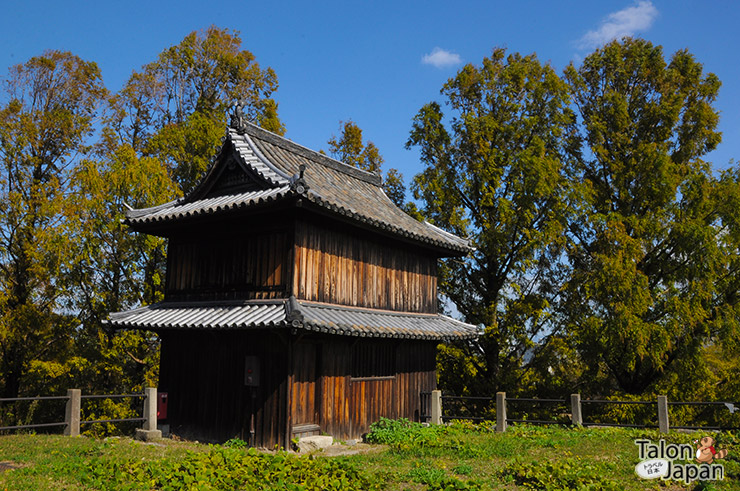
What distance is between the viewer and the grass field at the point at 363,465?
8.95m

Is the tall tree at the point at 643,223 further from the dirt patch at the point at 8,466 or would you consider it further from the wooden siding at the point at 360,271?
the dirt patch at the point at 8,466

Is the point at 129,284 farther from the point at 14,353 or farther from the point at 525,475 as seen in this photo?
the point at 525,475

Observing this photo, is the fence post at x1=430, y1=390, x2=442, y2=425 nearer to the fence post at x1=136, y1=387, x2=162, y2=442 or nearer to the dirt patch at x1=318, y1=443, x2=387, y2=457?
the dirt patch at x1=318, y1=443, x2=387, y2=457

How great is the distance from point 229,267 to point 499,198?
489 inches

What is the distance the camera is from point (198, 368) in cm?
1535

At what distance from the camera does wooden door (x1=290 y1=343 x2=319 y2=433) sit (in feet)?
45.0

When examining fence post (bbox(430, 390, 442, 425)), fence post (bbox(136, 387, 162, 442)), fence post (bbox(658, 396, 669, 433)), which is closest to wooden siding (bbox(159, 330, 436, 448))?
fence post (bbox(136, 387, 162, 442))

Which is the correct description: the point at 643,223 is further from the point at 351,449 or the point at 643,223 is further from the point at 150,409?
the point at 150,409

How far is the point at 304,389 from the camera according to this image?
1409cm

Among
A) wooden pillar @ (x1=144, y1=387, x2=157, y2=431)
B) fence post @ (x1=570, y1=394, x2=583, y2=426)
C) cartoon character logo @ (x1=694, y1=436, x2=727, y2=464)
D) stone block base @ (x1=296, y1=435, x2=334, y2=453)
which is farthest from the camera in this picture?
fence post @ (x1=570, y1=394, x2=583, y2=426)

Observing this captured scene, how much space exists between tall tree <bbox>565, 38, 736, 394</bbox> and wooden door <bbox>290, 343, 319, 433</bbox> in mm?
11795

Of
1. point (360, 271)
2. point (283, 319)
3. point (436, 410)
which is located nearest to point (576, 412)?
point (436, 410)

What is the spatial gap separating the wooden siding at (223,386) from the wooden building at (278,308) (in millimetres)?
34

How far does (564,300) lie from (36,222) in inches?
846
